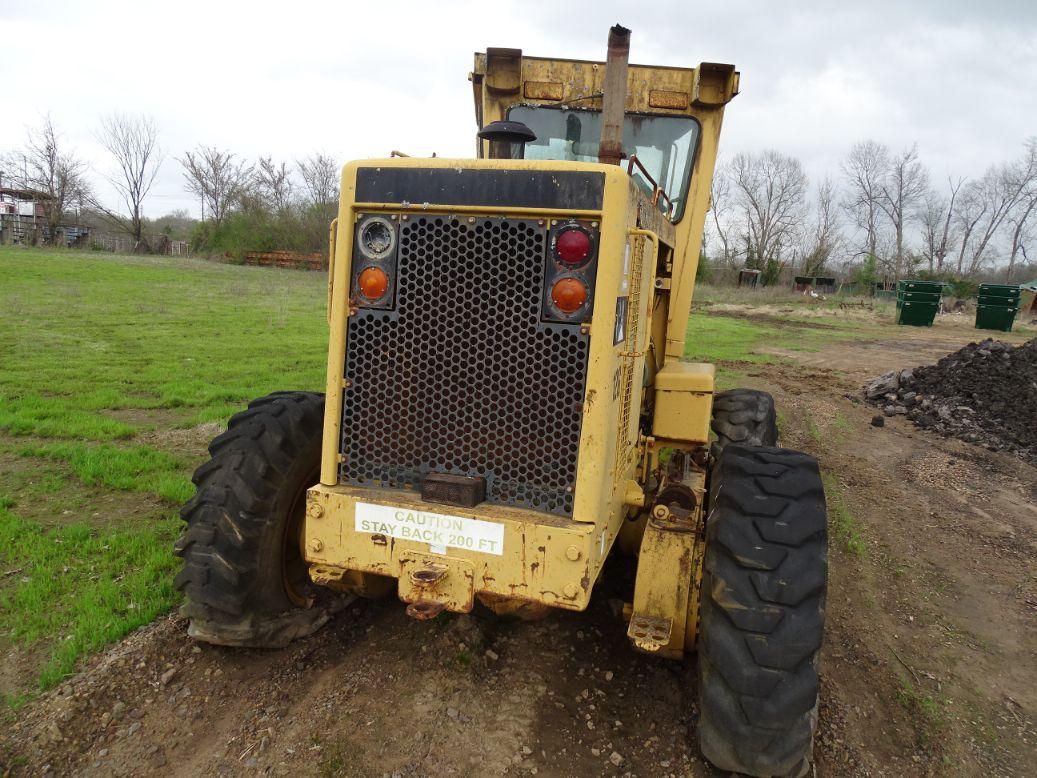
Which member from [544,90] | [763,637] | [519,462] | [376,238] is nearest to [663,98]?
[544,90]

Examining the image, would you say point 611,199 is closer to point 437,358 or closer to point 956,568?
point 437,358

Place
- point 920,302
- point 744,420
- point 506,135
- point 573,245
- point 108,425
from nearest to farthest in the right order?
point 573,245, point 506,135, point 744,420, point 108,425, point 920,302

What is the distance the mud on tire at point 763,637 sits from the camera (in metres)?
2.59

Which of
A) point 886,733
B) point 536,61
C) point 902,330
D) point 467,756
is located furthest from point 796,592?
point 902,330

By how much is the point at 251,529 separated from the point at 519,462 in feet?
4.32

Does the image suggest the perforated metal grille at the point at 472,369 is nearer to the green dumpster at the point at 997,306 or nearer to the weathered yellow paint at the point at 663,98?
the weathered yellow paint at the point at 663,98

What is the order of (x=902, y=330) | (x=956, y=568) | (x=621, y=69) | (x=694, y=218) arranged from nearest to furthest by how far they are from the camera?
(x=621, y=69)
(x=694, y=218)
(x=956, y=568)
(x=902, y=330)

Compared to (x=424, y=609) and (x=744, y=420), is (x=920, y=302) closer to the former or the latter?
(x=744, y=420)

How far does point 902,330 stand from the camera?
2506 centimetres

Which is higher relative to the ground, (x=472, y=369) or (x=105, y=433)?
(x=472, y=369)

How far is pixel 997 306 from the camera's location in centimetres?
2577

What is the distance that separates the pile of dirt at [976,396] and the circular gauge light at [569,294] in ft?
25.0

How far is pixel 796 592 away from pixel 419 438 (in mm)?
1550

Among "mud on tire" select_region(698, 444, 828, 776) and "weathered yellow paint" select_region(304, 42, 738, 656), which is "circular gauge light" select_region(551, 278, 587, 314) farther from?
"mud on tire" select_region(698, 444, 828, 776)
